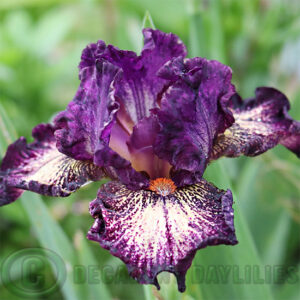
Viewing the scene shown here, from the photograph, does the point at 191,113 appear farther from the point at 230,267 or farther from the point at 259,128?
the point at 230,267

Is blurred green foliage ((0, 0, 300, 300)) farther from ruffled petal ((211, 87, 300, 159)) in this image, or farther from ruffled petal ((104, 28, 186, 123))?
ruffled petal ((104, 28, 186, 123))

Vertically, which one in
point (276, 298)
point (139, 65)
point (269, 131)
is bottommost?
point (276, 298)

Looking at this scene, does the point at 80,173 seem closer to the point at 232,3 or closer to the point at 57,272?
the point at 57,272

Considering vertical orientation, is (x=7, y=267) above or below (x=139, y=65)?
below

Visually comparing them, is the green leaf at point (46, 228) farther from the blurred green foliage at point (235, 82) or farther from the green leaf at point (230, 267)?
the green leaf at point (230, 267)

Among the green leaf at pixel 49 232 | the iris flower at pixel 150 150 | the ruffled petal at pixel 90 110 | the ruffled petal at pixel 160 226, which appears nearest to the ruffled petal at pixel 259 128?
the iris flower at pixel 150 150

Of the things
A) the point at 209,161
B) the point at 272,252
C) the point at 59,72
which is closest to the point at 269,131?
the point at 209,161
